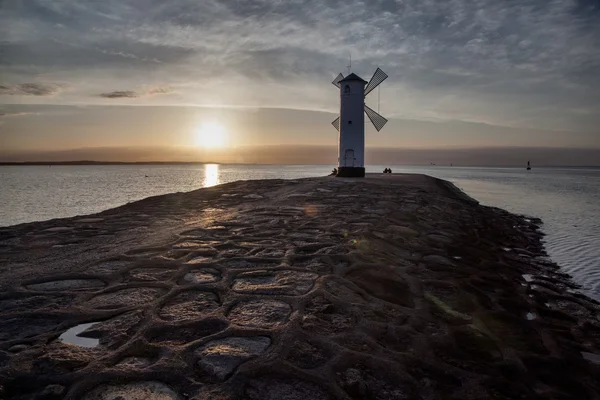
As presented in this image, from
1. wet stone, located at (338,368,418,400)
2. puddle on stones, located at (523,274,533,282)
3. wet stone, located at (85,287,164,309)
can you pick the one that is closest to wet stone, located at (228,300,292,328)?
wet stone, located at (338,368,418,400)

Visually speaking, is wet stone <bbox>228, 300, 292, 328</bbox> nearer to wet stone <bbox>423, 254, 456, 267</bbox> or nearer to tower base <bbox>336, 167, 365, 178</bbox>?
wet stone <bbox>423, 254, 456, 267</bbox>

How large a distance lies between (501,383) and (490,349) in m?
0.66

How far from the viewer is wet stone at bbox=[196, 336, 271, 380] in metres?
3.02

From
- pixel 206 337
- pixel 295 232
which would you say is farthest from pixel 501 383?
pixel 295 232

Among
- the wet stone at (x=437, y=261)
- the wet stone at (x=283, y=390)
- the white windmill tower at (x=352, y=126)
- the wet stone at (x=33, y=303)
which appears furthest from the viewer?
the white windmill tower at (x=352, y=126)

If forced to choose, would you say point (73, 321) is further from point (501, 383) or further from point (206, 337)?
point (501, 383)

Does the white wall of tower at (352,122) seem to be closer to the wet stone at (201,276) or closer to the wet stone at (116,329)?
the wet stone at (201,276)

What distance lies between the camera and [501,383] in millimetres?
→ 3314

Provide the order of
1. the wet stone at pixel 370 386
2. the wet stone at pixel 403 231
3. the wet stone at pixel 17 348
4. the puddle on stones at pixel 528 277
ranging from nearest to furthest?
the wet stone at pixel 370 386, the wet stone at pixel 17 348, the puddle on stones at pixel 528 277, the wet stone at pixel 403 231

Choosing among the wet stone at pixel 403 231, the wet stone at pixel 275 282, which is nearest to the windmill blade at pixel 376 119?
the wet stone at pixel 403 231

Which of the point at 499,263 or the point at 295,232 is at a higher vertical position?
the point at 295,232

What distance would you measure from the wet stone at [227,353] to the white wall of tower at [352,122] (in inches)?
1012

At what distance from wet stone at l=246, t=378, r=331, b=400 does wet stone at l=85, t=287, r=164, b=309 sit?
6.57 feet

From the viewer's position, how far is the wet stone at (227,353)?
3.02 m
